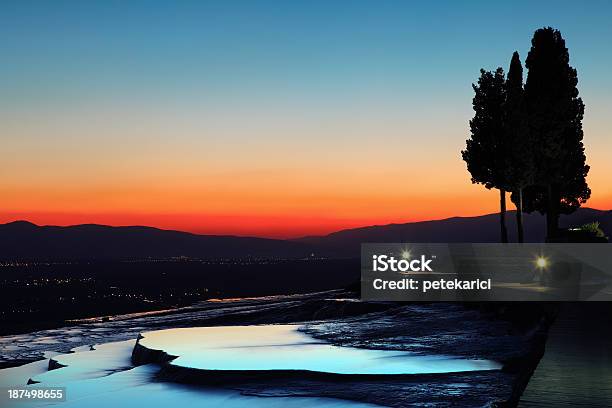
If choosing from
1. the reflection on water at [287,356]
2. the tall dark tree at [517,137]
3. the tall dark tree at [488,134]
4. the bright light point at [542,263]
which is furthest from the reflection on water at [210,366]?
the tall dark tree at [488,134]

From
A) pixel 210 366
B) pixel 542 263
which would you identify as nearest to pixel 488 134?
pixel 542 263

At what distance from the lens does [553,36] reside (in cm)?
4516

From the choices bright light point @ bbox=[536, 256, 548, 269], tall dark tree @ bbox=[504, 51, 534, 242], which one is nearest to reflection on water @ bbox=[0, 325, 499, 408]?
bright light point @ bbox=[536, 256, 548, 269]

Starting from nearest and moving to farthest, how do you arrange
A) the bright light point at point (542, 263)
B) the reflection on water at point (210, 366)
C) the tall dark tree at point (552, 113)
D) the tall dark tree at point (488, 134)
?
the reflection on water at point (210, 366)
the bright light point at point (542, 263)
the tall dark tree at point (552, 113)
the tall dark tree at point (488, 134)

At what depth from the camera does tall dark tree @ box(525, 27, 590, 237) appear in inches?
1718

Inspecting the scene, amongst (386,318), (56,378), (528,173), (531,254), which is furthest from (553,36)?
(56,378)

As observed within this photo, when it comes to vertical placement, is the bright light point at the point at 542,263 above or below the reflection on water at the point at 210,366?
above

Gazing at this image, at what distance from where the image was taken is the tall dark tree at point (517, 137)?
1763 inches

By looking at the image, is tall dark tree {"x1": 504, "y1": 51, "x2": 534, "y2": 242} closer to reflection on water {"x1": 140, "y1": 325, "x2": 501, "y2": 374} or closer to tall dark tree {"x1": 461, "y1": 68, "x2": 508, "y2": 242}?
tall dark tree {"x1": 461, "y1": 68, "x2": 508, "y2": 242}

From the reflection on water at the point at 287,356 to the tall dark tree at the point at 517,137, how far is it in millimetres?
22804

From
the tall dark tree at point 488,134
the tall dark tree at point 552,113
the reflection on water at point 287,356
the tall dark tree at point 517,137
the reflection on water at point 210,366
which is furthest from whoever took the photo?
the tall dark tree at point 488,134

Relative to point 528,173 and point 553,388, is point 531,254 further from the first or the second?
point 553,388

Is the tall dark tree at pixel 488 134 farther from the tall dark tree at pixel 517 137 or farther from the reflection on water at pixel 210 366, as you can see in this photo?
the reflection on water at pixel 210 366

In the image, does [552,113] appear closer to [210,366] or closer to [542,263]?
[542,263]
